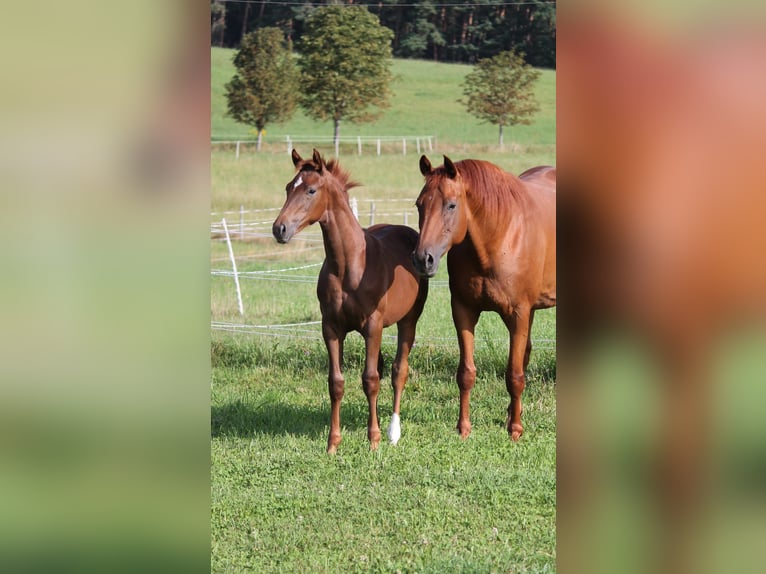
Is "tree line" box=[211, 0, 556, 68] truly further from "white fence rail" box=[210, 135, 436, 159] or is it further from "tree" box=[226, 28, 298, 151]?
"white fence rail" box=[210, 135, 436, 159]

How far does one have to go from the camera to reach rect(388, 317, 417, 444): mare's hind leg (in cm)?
602

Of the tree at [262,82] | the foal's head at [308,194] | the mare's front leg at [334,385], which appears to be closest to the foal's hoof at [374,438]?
the mare's front leg at [334,385]

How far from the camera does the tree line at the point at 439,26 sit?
30516 millimetres

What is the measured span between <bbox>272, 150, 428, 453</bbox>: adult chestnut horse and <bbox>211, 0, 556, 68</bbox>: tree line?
78.3 ft

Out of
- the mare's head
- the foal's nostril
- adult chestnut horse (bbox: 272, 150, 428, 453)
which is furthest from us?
adult chestnut horse (bbox: 272, 150, 428, 453)

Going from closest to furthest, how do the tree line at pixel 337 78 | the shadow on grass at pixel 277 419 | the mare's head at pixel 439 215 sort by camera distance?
the mare's head at pixel 439 215 < the shadow on grass at pixel 277 419 < the tree line at pixel 337 78

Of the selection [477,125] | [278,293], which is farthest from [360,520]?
[477,125]

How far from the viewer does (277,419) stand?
260 inches

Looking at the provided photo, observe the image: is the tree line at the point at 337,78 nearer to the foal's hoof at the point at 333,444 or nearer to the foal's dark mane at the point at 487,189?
the foal's dark mane at the point at 487,189
